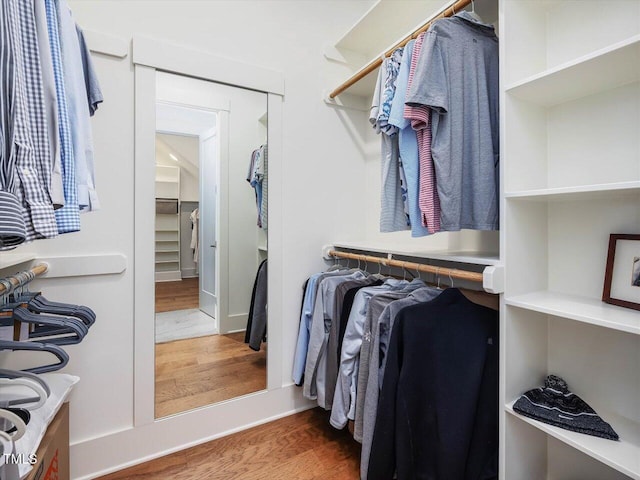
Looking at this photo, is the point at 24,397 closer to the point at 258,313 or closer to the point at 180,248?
the point at 180,248

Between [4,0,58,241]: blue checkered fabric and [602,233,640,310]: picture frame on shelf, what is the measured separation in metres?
1.53

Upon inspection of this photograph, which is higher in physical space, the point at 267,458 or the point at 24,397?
the point at 24,397

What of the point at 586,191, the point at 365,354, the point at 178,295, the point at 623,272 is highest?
the point at 586,191

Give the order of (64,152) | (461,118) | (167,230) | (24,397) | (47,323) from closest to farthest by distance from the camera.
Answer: (64,152) → (24,397) → (47,323) → (461,118) → (167,230)

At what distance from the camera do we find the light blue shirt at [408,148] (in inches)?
50.0

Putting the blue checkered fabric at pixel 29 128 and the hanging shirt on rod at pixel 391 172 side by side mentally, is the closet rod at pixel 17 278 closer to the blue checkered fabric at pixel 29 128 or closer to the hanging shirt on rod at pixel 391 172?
the blue checkered fabric at pixel 29 128

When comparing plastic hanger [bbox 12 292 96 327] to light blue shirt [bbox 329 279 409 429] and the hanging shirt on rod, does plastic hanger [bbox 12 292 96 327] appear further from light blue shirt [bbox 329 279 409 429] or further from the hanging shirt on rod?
the hanging shirt on rod

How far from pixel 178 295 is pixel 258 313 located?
44 cm

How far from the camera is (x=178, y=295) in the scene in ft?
5.64

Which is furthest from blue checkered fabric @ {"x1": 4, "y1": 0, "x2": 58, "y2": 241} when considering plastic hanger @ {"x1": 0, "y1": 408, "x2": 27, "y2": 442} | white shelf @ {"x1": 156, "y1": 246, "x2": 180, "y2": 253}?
white shelf @ {"x1": 156, "y1": 246, "x2": 180, "y2": 253}

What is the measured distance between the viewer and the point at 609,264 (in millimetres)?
1062

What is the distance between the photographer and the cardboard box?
920 mm

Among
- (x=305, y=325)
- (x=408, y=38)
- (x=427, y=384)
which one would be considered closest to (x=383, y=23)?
(x=408, y=38)

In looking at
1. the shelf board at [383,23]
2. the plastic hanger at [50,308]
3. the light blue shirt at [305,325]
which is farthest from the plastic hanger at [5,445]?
the shelf board at [383,23]
